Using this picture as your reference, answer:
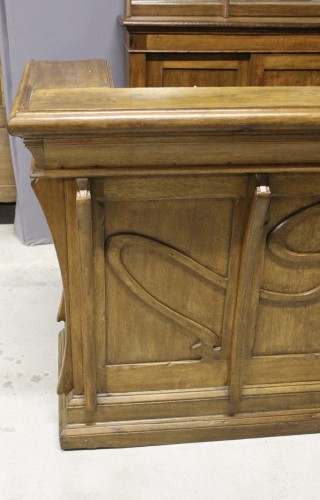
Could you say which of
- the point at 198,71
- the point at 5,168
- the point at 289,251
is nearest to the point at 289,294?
the point at 289,251

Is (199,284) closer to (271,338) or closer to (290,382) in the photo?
(271,338)

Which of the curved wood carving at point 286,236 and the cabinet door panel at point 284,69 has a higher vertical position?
the cabinet door panel at point 284,69

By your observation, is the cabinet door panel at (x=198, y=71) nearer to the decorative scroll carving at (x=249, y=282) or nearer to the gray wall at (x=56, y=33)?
the gray wall at (x=56, y=33)

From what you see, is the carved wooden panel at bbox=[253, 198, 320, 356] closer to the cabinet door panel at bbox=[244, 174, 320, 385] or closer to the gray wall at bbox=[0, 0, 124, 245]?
the cabinet door panel at bbox=[244, 174, 320, 385]

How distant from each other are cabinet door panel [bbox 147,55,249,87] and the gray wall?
0.31 metres

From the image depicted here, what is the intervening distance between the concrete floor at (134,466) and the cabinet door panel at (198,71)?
1.36 metres

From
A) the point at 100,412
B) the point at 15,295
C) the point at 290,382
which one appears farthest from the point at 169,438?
the point at 15,295

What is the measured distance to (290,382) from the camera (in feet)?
6.05

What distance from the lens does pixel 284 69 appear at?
2.60 meters

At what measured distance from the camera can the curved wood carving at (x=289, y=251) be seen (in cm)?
156

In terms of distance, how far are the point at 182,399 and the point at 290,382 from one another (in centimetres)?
34

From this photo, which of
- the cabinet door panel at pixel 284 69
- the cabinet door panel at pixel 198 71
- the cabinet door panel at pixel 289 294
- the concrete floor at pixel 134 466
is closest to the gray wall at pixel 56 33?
the cabinet door panel at pixel 198 71

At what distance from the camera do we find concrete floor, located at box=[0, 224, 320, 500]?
1691 mm

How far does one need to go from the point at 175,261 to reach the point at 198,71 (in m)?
1.24
